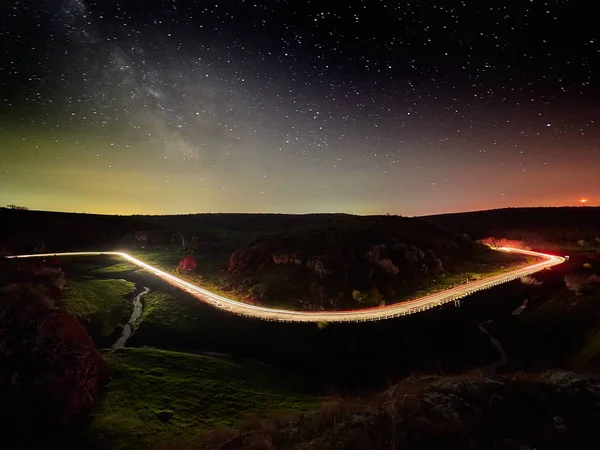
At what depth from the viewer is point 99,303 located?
4625 centimetres

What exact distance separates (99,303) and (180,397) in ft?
98.9

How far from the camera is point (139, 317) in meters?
45.0

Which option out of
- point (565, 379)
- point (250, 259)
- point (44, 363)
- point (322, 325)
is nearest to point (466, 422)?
point (565, 379)

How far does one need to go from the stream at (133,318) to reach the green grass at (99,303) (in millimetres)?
1046

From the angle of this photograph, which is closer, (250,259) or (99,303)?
(99,303)

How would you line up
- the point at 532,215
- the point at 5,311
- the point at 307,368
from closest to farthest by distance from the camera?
the point at 5,311 → the point at 307,368 → the point at 532,215

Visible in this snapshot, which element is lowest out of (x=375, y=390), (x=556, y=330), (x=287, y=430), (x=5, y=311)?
(x=375, y=390)

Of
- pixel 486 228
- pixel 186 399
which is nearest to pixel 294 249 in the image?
pixel 186 399

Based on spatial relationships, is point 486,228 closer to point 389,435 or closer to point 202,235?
point 202,235

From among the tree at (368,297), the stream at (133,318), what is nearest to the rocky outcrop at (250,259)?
the stream at (133,318)

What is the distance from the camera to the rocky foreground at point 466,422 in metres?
10.1

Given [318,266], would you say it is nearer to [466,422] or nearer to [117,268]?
[466,422]

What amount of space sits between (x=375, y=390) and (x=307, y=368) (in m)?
6.91

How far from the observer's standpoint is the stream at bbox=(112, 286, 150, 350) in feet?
119
